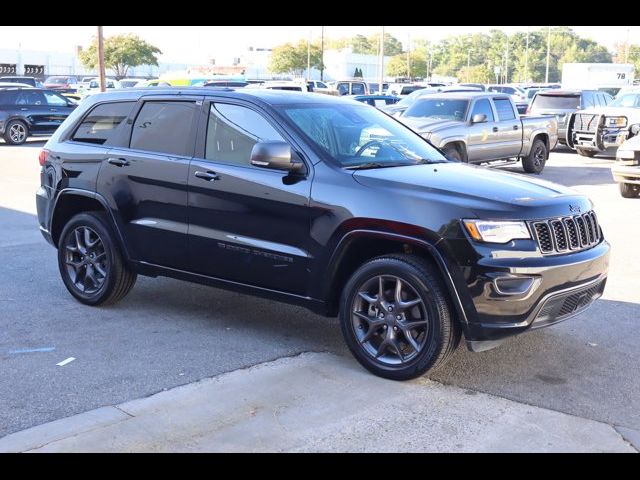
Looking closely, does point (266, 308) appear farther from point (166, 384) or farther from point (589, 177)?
point (589, 177)

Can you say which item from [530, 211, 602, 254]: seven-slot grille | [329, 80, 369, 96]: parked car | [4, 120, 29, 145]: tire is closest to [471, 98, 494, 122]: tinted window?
[530, 211, 602, 254]: seven-slot grille

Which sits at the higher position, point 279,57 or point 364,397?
point 279,57

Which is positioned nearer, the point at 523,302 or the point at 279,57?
the point at 523,302

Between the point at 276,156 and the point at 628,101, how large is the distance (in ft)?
60.3

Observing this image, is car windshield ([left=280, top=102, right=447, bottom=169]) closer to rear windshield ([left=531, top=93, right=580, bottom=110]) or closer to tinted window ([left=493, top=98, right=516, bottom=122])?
tinted window ([left=493, top=98, right=516, bottom=122])

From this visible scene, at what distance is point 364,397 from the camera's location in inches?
192

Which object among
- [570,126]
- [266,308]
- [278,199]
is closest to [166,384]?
[278,199]

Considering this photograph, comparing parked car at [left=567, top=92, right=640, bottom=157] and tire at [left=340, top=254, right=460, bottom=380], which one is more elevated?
parked car at [left=567, top=92, right=640, bottom=157]

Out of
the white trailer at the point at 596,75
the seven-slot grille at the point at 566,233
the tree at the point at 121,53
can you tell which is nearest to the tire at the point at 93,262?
the seven-slot grille at the point at 566,233

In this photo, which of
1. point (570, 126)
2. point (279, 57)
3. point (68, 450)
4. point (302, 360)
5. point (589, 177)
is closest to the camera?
point (68, 450)

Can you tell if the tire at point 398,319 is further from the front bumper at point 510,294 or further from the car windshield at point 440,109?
the car windshield at point 440,109

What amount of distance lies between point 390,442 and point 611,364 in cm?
206

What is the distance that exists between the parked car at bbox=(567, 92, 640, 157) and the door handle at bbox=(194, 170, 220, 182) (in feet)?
54.4

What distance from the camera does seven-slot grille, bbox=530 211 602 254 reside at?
16.5 ft
